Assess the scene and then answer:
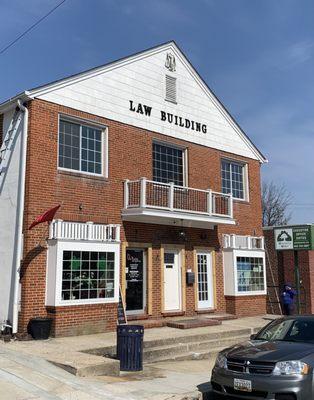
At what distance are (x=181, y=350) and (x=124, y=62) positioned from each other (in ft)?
32.3

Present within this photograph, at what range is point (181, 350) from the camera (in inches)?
537

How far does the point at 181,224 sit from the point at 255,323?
14.3 feet

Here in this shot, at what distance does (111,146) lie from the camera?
666 inches

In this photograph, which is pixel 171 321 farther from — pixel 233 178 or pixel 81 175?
pixel 233 178

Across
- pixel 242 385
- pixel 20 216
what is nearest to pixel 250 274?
pixel 20 216

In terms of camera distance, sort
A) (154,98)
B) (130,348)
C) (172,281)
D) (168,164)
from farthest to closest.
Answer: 1. (168,164)
2. (154,98)
3. (172,281)
4. (130,348)

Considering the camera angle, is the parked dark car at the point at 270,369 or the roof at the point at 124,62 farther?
the roof at the point at 124,62

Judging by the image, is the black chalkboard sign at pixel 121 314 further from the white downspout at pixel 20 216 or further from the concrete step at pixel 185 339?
the white downspout at pixel 20 216

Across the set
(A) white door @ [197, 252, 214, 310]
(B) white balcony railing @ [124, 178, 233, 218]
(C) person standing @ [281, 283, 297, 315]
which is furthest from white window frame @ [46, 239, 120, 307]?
(C) person standing @ [281, 283, 297, 315]

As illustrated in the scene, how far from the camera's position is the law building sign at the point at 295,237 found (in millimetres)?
20000

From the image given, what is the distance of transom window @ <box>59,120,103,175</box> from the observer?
1570 centimetres

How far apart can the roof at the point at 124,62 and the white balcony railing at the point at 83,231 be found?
12.5 feet

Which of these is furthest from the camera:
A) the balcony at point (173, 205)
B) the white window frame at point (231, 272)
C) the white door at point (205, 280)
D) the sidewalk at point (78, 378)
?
the white window frame at point (231, 272)

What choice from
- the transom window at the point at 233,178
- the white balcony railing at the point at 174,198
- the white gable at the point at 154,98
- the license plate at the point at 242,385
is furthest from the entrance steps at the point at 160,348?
the white gable at the point at 154,98
